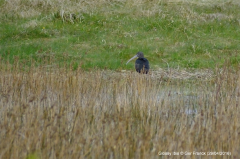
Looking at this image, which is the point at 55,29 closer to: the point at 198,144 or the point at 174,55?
the point at 174,55

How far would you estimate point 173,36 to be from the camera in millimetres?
13172

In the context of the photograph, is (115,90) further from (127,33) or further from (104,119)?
(127,33)

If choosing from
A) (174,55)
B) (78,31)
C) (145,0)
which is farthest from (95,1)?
(174,55)

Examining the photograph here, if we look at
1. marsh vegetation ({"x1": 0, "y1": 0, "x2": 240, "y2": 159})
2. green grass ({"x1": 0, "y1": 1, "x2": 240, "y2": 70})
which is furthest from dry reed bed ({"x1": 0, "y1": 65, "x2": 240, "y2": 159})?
green grass ({"x1": 0, "y1": 1, "x2": 240, "y2": 70})

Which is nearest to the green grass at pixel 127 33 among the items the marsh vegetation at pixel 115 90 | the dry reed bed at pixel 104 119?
the marsh vegetation at pixel 115 90

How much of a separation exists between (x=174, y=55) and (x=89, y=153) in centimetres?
746

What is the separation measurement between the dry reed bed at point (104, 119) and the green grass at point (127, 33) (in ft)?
12.2

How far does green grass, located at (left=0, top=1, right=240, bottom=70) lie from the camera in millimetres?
11328

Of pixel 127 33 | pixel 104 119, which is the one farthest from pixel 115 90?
pixel 127 33

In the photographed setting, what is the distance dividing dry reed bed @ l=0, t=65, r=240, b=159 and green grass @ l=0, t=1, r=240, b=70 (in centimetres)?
373

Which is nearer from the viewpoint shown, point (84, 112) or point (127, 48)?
point (84, 112)

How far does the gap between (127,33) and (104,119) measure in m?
8.06

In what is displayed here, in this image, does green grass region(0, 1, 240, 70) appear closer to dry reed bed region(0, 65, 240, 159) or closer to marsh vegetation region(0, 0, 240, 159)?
marsh vegetation region(0, 0, 240, 159)

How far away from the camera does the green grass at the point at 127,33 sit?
11.3m
